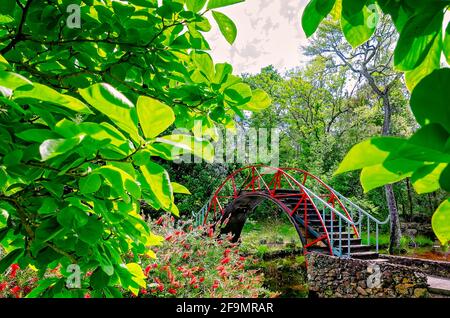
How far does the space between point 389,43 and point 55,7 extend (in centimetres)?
1324

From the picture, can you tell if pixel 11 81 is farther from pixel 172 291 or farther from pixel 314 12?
pixel 172 291

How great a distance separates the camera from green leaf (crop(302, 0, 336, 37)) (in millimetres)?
439

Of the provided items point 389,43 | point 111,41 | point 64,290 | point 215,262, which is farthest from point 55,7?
point 389,43

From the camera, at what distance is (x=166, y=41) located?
87cm

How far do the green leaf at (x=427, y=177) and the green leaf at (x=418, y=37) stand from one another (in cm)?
13

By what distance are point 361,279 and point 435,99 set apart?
673 centimetres

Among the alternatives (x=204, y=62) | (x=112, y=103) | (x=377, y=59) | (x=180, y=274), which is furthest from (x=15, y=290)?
(x=377, y=59)

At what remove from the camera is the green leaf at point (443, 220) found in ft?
1.12

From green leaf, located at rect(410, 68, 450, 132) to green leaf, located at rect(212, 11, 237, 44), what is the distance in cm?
58

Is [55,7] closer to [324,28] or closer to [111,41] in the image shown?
[111,41]

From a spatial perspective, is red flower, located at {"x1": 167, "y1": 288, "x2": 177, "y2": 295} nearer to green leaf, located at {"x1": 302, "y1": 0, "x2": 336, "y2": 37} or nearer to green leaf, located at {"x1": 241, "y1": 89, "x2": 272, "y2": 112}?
green leaf, located at {"x1": 241, "y1": 89, "x2": 272, "y2": 112}

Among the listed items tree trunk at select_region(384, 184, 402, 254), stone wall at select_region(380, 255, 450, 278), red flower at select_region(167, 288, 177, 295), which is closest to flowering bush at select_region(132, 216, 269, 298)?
red flower at select_region(167, 288, 177, 295)

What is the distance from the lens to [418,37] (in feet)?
1.18

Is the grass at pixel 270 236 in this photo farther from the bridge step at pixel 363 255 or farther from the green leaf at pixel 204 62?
the green leaf at pixel 204 62
